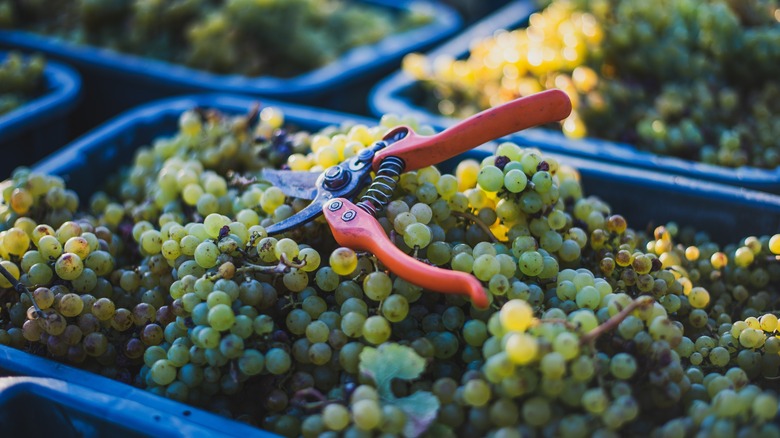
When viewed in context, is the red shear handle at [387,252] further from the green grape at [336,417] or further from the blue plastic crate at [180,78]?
the blue plastic crate at [180,78]

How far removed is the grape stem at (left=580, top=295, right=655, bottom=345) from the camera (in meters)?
0.77

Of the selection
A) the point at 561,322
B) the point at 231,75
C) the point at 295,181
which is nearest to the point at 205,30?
the point at 231,75

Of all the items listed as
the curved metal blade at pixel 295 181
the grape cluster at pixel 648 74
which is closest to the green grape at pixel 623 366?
the curved metal blade at pixel 295 181

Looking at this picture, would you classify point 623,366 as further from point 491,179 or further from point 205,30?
point 205,30

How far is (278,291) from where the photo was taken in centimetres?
95

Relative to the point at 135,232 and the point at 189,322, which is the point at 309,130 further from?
the point at 189,322

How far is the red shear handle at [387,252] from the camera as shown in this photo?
2.59 ft

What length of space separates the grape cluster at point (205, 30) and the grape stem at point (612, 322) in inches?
61.2

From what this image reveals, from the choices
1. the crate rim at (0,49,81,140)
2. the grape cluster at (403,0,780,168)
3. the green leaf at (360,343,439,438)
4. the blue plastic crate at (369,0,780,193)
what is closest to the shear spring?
the green leaf at (360,343,439,438)

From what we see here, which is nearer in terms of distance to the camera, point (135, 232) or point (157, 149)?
point (135, 232)

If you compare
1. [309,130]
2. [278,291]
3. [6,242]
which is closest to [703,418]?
[278,291]

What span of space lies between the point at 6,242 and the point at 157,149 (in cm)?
46

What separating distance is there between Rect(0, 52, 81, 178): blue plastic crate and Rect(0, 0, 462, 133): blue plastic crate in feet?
0.56

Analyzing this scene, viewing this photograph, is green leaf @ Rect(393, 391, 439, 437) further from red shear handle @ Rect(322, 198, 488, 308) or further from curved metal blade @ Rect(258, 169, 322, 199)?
curved metal blade @ Rect(258, 169, 322, 199)
